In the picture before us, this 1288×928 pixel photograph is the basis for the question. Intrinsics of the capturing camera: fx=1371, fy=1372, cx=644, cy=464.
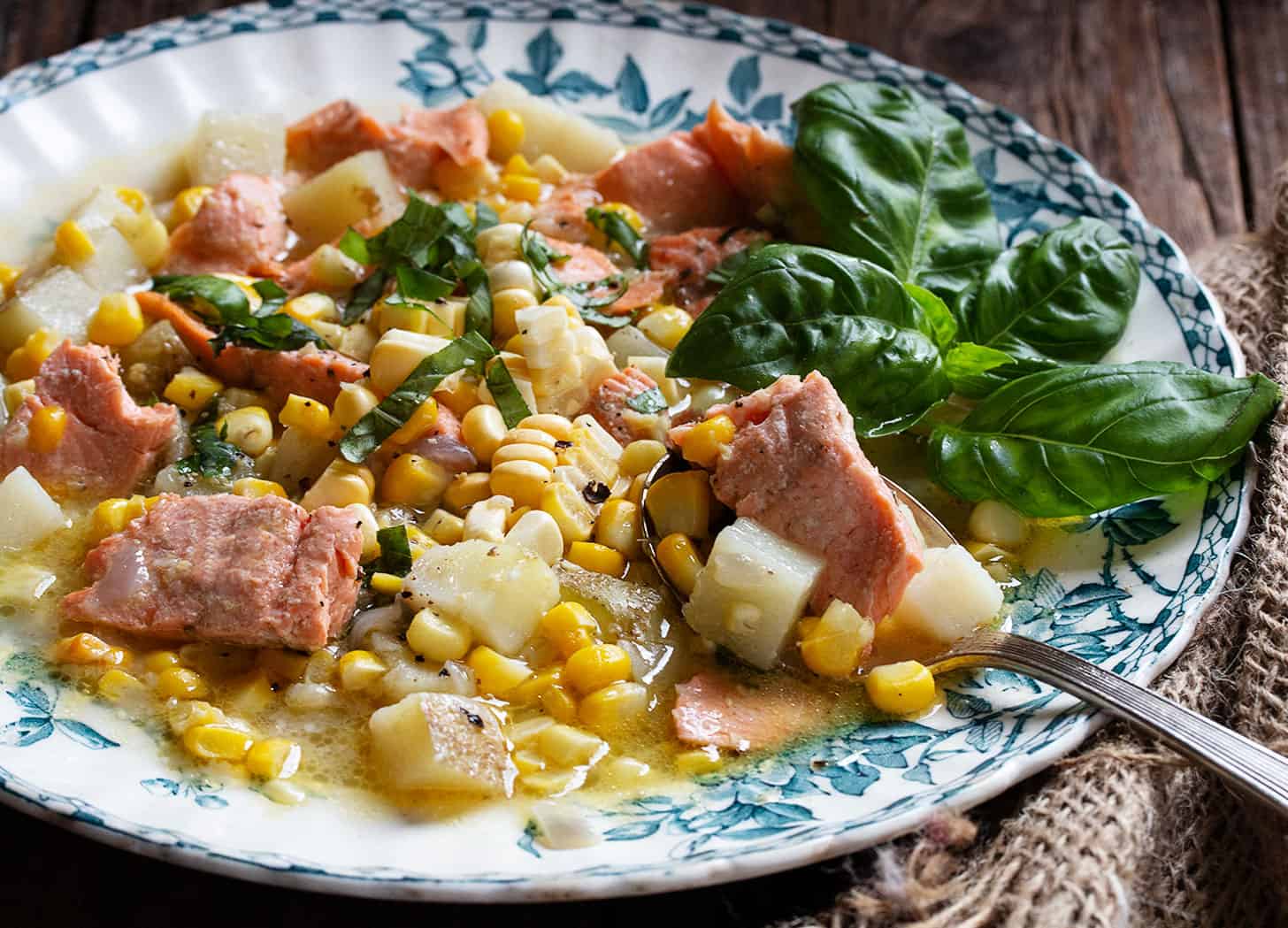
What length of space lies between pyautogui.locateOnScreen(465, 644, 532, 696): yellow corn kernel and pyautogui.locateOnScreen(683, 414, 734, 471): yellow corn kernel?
2.76ft

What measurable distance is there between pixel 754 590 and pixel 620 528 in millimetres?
567

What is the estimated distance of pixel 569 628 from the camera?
396 cm

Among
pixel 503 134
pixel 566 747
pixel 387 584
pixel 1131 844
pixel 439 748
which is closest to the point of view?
pixel 1131 844

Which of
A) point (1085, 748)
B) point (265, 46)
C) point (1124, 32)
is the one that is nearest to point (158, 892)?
point (1085, 748)

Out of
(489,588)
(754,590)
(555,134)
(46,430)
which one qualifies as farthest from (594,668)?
(555,134)

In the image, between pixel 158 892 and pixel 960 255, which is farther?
pixel 960 255

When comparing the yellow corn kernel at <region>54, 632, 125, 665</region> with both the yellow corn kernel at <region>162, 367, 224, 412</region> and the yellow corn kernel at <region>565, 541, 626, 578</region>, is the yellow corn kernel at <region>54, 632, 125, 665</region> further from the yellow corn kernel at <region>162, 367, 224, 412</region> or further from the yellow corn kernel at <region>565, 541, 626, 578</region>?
the yellow corn kernel at <region>565, 541, 626, 578</region>

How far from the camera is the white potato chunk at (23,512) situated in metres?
4.29

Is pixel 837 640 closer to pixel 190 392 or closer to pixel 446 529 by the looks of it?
pixel 446 529

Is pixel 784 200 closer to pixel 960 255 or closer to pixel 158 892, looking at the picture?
pixel 960 255

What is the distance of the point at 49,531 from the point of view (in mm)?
4363

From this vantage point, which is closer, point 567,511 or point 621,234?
point 567,511

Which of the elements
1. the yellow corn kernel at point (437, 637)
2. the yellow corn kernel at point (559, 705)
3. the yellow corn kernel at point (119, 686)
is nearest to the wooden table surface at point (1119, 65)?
the yellow corn kernel at point (559, 705)

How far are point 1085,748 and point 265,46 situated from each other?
A: 4.69 metres
